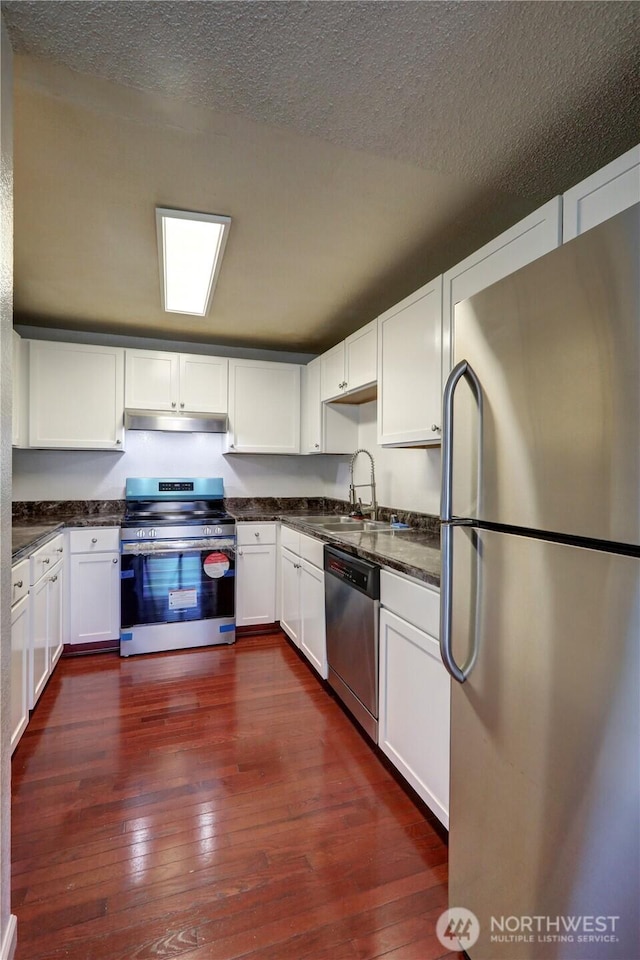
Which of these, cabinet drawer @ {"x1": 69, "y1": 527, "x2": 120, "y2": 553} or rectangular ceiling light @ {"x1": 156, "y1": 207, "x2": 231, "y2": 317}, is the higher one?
rectangular ceiling light @ {"x1": 156, "y1": 207, "x2": 231, "y2": 317}

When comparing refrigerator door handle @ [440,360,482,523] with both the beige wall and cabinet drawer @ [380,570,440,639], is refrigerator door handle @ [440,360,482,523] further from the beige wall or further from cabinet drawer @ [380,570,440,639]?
the beige wall

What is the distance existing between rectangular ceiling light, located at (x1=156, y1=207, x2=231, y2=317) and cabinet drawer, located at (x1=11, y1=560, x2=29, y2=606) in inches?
63.8

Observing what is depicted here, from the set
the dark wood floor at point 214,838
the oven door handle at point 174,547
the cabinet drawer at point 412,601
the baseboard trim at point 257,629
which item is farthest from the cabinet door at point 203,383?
the cabinet drawer at point 412,601

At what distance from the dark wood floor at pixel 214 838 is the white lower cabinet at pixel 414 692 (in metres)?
0.17

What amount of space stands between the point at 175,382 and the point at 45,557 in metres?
1.67

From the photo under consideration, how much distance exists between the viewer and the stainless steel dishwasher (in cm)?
198

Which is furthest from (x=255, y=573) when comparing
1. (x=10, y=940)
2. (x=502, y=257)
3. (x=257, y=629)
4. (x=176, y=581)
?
(x=502, y=257)

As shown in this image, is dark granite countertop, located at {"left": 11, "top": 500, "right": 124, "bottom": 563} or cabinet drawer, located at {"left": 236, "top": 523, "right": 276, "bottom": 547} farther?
cabinet drawer, located at {"left": 236, "top": 523, "right": 276, "bottom": 547}

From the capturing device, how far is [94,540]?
310cm

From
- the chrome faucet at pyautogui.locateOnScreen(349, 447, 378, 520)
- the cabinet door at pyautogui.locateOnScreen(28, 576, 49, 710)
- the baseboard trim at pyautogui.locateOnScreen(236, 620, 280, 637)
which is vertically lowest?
the baseboard trim at pyautogui.locateOnScreen(236, 620, 280, 637)

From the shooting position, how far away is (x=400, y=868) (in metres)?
1.45

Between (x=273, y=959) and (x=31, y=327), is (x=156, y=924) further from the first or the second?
(x=31, y=327)

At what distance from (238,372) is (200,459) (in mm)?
837

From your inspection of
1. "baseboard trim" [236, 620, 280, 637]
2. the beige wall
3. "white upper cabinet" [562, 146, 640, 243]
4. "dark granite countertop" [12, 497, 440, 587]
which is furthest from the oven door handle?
"white upper cabinet" [562, 146, 640, 243]
